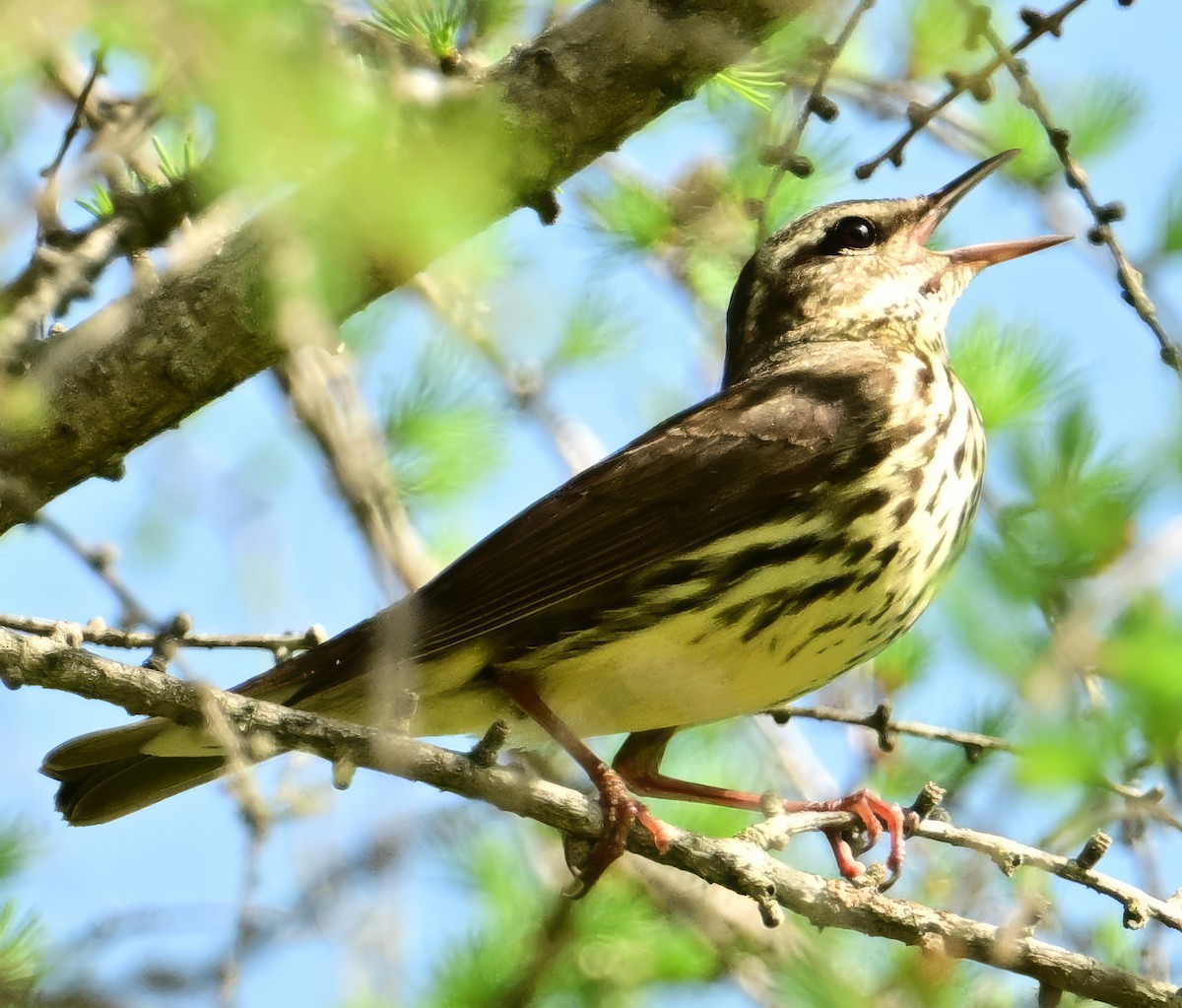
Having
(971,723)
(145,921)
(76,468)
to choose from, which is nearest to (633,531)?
(971,723)

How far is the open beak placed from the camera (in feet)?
16.5

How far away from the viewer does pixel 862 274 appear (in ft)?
17.1

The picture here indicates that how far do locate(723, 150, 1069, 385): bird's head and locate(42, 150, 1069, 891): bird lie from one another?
63 centimetres

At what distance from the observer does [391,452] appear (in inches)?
184

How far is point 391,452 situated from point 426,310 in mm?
514

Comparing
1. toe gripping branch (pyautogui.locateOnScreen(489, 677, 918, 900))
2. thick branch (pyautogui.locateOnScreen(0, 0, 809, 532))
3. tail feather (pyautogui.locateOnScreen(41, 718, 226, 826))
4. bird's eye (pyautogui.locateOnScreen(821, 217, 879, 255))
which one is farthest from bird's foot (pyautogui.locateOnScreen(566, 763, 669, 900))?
bird's eye (pyautogui.locateOnScreen(821, 217, 879, 255))

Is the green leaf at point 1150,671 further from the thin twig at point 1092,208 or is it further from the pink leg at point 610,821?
the pink leg at point 610,821

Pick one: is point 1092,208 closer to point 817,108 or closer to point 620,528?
point 817,108

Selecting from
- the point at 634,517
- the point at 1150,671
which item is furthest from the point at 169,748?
the point at 1150,671

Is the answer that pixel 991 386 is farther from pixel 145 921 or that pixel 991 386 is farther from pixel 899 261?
pixel 145 921

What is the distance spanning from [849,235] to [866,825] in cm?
210

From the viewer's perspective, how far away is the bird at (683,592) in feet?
13.3

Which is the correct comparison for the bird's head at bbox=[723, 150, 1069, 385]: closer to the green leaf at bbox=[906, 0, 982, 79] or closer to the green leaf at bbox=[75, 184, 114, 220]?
the green leaf at bbox=[906, 0, 982, 79]

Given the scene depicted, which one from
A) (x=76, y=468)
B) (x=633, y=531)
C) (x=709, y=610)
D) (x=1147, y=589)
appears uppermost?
(x=76, y=468)
